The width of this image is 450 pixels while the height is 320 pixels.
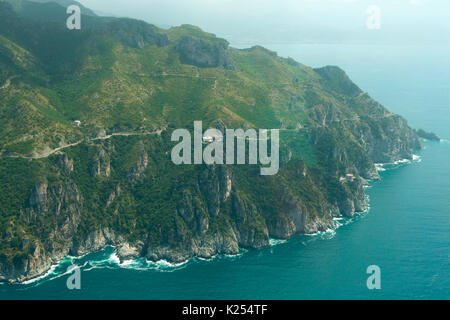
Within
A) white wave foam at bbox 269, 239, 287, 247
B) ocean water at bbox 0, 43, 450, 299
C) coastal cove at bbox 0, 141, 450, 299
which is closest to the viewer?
ocean water at bbox 0, 43, 450, 299

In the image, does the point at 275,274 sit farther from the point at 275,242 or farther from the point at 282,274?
the point at 275,242

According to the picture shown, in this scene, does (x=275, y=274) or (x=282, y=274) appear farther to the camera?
(x=282, y=274)

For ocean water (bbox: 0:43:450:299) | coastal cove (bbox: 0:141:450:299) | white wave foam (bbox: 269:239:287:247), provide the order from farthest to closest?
white wave foam (bbox: 269:239:287:247) < coastal cove (bbox: 0:141:450:299) < ocean water (bbox: 0:43:450:299)

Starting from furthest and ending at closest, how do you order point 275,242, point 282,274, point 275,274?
point 275,242 → point 282,274 → point 275,274

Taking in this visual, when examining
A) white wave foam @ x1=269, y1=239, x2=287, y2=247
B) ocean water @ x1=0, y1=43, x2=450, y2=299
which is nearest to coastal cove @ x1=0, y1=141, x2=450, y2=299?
ocean water @ x1=0, y1=43, x2=450, y2=299

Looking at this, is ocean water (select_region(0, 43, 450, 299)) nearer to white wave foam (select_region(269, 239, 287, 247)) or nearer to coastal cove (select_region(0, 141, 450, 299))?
coastal cove (select_region(0, 141, 450, 299))

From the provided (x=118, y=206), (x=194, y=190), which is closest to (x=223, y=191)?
(x=194, y=190)

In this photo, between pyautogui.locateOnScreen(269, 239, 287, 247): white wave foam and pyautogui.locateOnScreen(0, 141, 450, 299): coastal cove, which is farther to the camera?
pyautogui.locateOnScreen(269, 239, 287, 247): white wave foam

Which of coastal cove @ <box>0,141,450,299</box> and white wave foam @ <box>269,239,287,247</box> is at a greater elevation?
white wave foam @ <box>269,239,287,247</box>

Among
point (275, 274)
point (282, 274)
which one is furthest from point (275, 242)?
point (275, 274)
